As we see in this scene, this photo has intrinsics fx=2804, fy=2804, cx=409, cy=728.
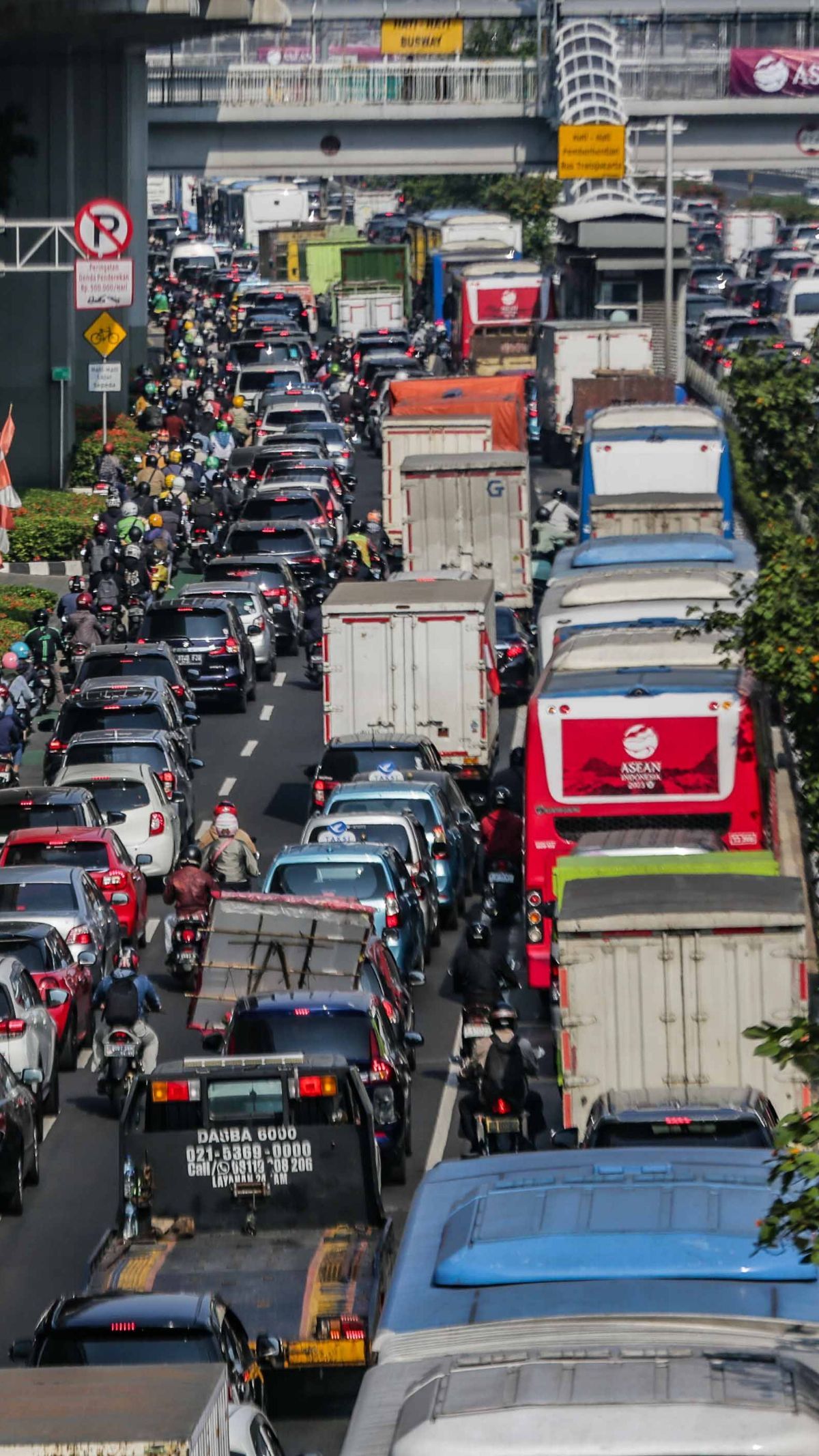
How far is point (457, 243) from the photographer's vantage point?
279 feet

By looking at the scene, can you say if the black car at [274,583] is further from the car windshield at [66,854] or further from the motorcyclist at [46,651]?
the car windshield at [66,854]

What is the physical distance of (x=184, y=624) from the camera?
35.9 metres

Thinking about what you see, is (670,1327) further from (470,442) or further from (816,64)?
(816,64)

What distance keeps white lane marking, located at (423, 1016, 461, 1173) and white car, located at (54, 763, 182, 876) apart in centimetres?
532

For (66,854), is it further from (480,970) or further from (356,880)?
(480,970)

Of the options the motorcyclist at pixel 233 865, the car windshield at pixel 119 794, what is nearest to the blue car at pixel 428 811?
the motorcyclist at pixel 233 865

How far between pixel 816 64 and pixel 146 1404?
82569mm

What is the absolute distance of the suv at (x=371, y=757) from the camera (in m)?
27.7

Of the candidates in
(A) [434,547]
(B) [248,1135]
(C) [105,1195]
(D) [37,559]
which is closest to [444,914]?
(C) [105,1195]

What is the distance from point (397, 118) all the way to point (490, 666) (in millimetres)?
55935

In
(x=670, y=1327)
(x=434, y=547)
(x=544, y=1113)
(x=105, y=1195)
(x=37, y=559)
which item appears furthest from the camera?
(x=37, y=559)

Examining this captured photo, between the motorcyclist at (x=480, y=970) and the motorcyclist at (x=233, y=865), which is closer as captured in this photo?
the motorcyclist at (x=480, y=970)

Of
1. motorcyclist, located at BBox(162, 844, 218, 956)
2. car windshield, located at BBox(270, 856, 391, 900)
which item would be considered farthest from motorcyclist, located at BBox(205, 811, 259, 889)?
car windshield, located at BBox(270, 856, 391, 900)

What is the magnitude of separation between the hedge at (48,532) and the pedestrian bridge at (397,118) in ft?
122
